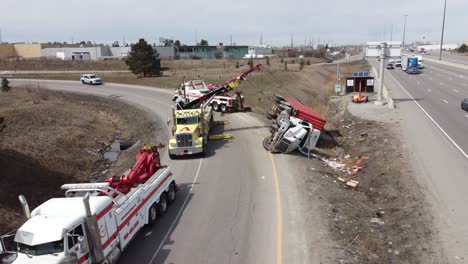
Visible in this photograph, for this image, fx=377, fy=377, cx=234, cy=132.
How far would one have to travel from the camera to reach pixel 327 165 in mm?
24156

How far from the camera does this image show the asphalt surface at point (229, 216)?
12945 mm

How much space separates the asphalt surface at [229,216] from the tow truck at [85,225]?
111cm

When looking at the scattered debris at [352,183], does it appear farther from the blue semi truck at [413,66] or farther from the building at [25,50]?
the building at [25,50]

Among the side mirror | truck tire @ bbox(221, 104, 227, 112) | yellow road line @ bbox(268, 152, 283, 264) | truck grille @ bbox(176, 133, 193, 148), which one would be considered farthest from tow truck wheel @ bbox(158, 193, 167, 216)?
truck tire @ bbox(221, 104, 227, 112)

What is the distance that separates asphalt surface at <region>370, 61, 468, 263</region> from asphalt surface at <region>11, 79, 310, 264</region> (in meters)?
5.45

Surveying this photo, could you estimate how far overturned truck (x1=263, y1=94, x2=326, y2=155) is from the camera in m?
24.1

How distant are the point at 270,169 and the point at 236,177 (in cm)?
232

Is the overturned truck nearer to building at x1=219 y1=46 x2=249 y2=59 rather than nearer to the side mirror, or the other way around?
the side mirror

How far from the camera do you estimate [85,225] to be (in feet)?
34.5

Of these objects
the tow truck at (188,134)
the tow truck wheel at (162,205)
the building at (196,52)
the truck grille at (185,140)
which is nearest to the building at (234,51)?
the building at (196,52)

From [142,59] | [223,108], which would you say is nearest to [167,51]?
[142,59]

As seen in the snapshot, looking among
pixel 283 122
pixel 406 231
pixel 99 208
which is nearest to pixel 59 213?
pixel 99 208

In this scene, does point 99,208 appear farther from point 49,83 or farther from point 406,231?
point 49,83

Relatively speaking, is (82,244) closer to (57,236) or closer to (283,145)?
(57,236)
